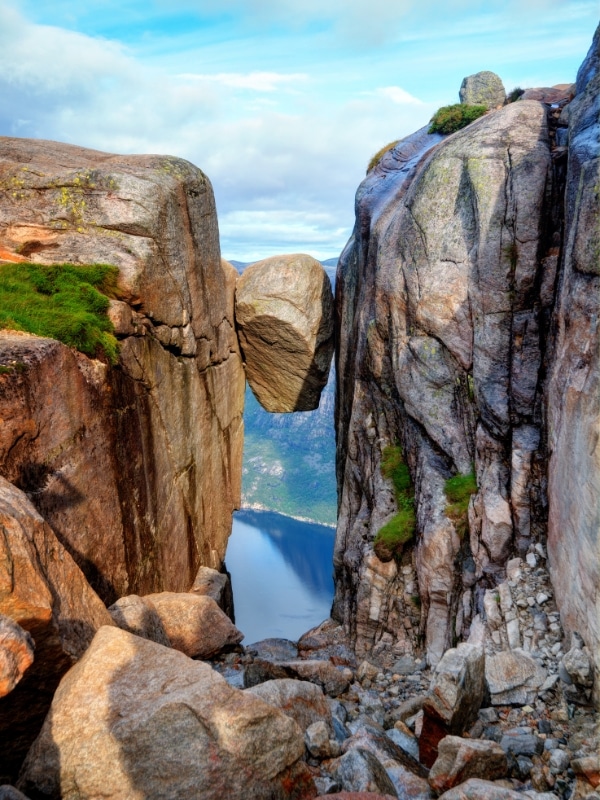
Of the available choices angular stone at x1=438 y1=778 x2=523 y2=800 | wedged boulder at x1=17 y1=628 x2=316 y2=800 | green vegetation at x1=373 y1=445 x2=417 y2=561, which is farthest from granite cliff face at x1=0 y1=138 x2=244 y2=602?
angular stone at x1=438 y1=778 x2=523 y2=800

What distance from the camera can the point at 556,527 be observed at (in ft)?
42.3

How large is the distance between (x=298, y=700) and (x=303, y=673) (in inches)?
153

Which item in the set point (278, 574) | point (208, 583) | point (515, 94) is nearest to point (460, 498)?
point (208, 583)

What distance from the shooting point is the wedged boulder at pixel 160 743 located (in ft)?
20.8

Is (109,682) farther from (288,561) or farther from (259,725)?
(288,561)

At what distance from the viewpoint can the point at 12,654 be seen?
552 centimetres

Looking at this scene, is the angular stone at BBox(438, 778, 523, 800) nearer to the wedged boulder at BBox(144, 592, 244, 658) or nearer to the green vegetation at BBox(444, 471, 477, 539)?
the wedged boulder at BBox(144, 592, 244, 658)

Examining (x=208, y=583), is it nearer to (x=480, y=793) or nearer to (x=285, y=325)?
(x=285, y=325)

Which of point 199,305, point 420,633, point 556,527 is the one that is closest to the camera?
point 556,527

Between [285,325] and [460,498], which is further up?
[285,325]

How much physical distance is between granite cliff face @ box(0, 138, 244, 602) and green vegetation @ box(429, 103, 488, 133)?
1165cm

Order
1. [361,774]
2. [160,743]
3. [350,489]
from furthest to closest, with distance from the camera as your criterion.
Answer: [350,489] < [361,774] < [160,743]

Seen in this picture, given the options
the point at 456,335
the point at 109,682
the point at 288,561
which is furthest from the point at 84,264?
the point at 288,561

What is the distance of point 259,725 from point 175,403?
15.1 m
